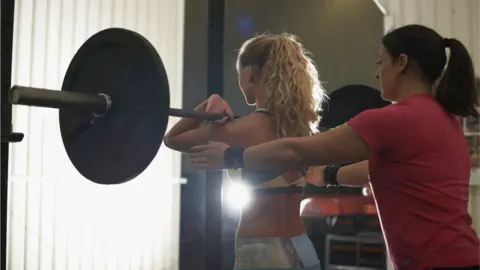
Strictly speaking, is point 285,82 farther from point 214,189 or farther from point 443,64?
point 214,189

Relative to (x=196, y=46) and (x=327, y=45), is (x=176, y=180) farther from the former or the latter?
(x=327, y=45)

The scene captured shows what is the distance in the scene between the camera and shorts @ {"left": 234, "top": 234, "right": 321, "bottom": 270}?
4.97 feet

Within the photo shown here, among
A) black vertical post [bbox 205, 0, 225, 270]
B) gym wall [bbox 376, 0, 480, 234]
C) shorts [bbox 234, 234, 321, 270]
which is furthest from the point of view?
gym wall [bbox 376, 0, 480, 234]

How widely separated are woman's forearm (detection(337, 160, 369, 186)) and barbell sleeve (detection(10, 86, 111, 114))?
75 cm

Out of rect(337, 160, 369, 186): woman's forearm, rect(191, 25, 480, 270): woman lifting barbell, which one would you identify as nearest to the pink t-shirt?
rect(191, 25, 480, 270): woman lifting barbell

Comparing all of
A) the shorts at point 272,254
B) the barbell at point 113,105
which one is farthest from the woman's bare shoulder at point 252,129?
the shorts at point 272,254

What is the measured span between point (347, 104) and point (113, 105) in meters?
1.35

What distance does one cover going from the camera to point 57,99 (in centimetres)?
133

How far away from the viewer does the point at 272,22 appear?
3.60m

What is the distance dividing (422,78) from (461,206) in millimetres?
307

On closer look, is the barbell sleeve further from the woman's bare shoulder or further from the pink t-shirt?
the pink t-shirt

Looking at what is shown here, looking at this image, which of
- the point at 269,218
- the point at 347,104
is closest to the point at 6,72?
the point at 269,218

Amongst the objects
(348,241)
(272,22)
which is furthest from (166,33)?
(348,241)

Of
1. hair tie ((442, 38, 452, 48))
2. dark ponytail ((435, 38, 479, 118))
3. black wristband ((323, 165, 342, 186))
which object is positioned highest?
hair tie ((442, 38, 452, 48))
